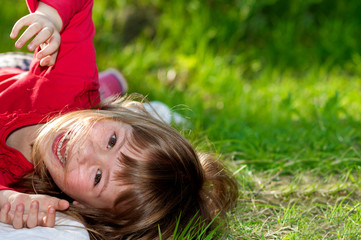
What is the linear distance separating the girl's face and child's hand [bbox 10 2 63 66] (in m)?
0.33

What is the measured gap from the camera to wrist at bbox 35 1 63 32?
1926 millimetres

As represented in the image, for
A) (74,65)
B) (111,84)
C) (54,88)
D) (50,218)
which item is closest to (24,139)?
(54,88)

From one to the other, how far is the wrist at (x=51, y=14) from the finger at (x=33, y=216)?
2.22 feet

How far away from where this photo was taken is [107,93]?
110 inches

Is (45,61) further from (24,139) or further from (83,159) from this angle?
(83,159)

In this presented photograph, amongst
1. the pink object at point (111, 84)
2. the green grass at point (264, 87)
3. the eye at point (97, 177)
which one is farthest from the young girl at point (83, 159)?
the pink object at point (111, 84)

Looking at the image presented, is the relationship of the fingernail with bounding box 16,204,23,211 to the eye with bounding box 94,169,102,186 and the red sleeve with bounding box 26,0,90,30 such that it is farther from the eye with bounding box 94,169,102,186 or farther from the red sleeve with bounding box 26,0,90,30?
the red sleeve with bounding box 26,0,90,30

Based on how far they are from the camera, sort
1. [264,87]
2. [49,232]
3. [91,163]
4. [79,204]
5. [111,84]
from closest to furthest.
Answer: [49,232] → [91,163] → [79,204] → [111,84] → [264,87]

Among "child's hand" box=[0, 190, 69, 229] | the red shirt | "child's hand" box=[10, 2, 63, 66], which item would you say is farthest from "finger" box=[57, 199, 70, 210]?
"child's hand" box=[10, 2, 63, 66]

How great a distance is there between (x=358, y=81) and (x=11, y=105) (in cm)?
→ 237

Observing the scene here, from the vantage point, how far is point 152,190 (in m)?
1.83

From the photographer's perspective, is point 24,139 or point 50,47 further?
point 24,139

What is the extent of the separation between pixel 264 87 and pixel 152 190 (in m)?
1.81

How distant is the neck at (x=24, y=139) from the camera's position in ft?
6.87
